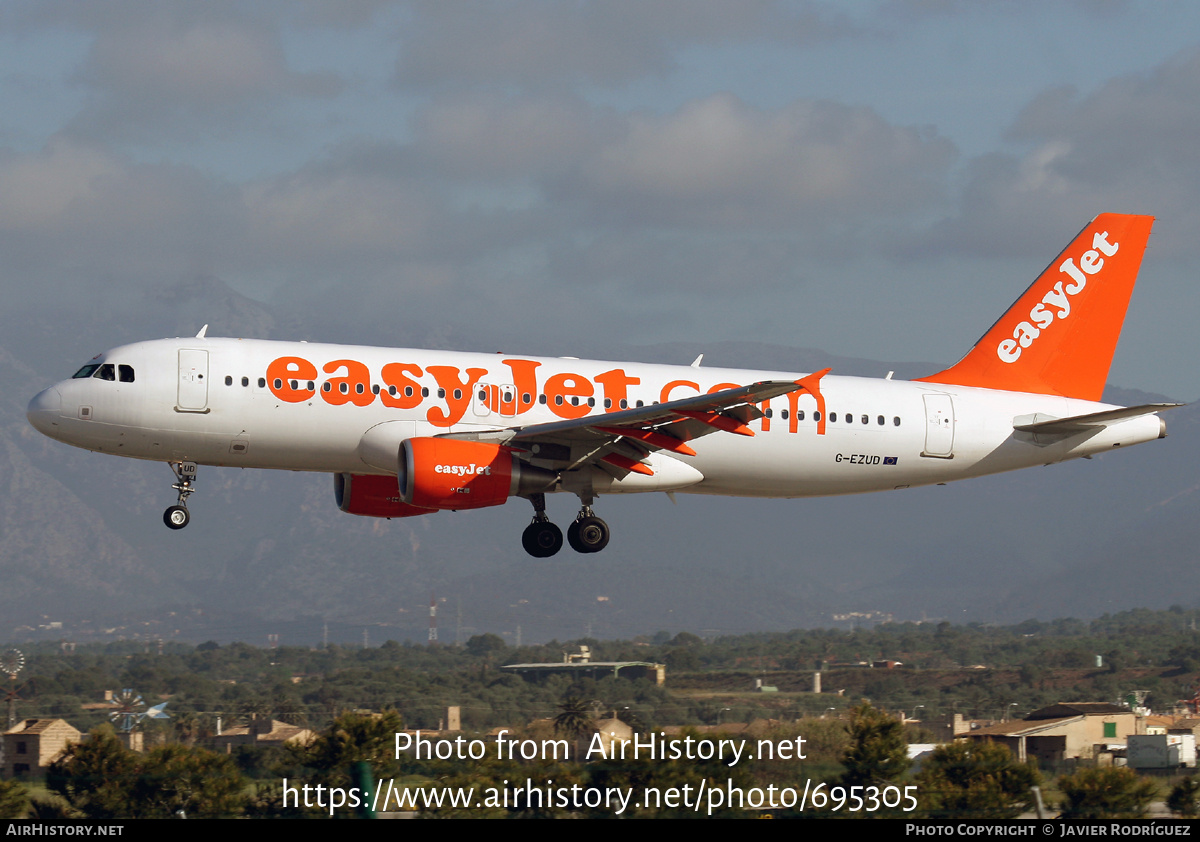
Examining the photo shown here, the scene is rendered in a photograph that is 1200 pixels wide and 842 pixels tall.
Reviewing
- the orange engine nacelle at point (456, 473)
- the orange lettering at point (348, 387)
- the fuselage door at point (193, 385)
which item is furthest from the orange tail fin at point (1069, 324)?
the fuselage door at point (193, 385)

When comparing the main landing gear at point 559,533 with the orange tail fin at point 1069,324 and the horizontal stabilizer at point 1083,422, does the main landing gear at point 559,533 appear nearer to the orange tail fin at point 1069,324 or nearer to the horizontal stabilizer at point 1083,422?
the orange tail fin at point 1069,324

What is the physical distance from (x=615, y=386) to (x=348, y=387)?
7.50 m

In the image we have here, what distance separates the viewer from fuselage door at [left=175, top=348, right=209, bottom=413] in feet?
132

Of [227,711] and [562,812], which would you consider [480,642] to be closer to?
[227,711]

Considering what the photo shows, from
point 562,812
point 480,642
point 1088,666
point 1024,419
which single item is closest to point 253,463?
point 562,812

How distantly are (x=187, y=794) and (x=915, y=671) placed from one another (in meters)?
73.2

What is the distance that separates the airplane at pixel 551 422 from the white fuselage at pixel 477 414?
0.17ft

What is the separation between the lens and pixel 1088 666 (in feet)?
367

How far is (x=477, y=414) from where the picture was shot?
4141 cm

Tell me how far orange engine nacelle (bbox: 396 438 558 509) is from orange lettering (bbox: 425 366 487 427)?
956mm

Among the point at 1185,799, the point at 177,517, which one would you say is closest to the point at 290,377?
the point at 177,517

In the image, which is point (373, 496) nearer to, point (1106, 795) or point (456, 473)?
point (456, 473)

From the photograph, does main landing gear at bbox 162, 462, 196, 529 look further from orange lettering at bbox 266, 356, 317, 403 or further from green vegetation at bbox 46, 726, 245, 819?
green vegetation at bbox 46, 726, 245, 819

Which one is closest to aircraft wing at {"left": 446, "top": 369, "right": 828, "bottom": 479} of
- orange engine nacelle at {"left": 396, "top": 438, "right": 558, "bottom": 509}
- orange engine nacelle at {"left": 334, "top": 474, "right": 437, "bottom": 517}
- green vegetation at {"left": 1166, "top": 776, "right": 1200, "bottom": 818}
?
orange engine nacelle at {"left": 396, "top": 438, "right": 558, "bottom": 509}
